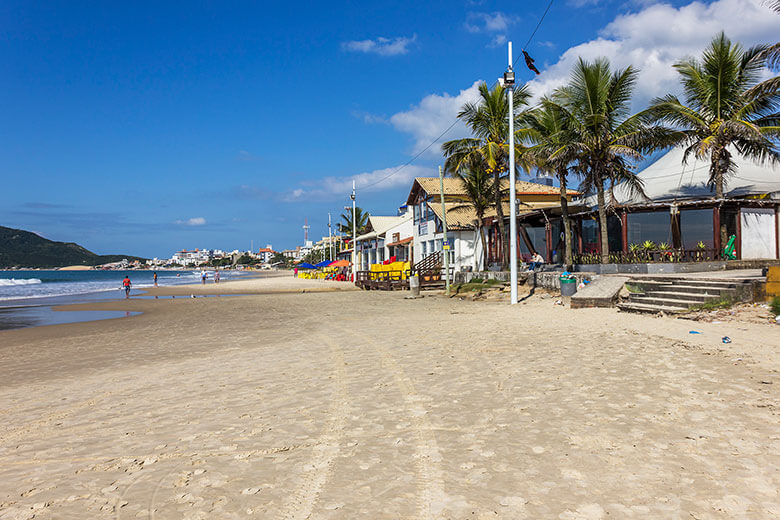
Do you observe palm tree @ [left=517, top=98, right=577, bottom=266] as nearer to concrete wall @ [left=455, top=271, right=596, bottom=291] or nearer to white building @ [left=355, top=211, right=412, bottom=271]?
concrete wall @ [left=455, top=271, right=596, bottom=291]

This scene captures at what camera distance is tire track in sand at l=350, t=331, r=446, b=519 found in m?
3.30

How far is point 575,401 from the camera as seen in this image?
221 inches

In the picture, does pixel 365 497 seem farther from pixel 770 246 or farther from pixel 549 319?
pixel 770 246

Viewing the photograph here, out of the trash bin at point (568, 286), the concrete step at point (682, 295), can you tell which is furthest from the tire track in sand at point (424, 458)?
the trash bin at point (568, 286)

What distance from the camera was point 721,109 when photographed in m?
19.5

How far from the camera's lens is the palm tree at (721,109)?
61.4ft

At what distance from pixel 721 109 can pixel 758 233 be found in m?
5.55

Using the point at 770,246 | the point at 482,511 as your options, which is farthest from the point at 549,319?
the point at 770,246

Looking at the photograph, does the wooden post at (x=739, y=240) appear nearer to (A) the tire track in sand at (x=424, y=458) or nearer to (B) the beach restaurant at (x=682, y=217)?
(B) the beach restaurant at (x=682, y=217)

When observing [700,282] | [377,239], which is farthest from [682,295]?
[377,239]

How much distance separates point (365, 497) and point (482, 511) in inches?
33.2

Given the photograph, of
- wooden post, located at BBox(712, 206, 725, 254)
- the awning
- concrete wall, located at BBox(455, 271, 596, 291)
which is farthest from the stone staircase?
the awning

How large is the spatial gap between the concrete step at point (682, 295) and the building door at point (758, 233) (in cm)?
880

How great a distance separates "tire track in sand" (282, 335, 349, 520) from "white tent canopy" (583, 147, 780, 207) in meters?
20.3
